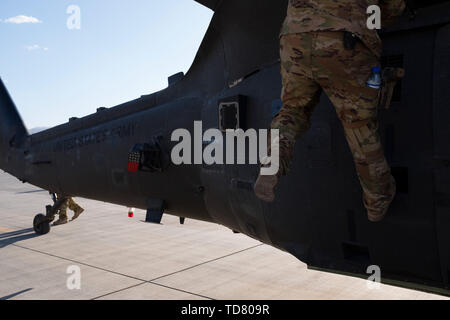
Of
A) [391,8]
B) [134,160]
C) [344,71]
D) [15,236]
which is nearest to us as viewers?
[344,71]

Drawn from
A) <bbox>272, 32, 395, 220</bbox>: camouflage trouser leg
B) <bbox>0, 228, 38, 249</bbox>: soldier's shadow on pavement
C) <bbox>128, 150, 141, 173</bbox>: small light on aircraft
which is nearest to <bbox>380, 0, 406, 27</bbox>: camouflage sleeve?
<bbox>272, 32, 395, 220</bbox>: camouflage trouser leg

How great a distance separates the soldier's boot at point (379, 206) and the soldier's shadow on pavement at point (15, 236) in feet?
26.9

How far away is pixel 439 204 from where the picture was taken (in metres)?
2.56

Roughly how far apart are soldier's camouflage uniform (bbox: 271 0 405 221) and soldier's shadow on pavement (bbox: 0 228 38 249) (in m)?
8.17

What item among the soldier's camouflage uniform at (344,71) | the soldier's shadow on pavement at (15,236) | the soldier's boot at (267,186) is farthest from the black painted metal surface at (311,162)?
the soldier's shadow on pavement at (15,236)

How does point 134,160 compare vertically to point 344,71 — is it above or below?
below

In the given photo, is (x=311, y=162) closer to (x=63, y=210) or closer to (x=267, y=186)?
(x=267, y=186)

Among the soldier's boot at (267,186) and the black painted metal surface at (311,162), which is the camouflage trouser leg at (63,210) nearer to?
the black painted metal surface at (311,162)

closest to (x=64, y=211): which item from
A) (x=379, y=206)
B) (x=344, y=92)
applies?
(x=379, y=206)

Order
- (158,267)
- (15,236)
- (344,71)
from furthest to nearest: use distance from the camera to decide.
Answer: (15,236), (158,267), (344,71)

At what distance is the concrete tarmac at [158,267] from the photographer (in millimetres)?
5824

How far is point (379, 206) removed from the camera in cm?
268

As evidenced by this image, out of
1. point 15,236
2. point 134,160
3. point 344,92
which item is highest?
point 344,92
